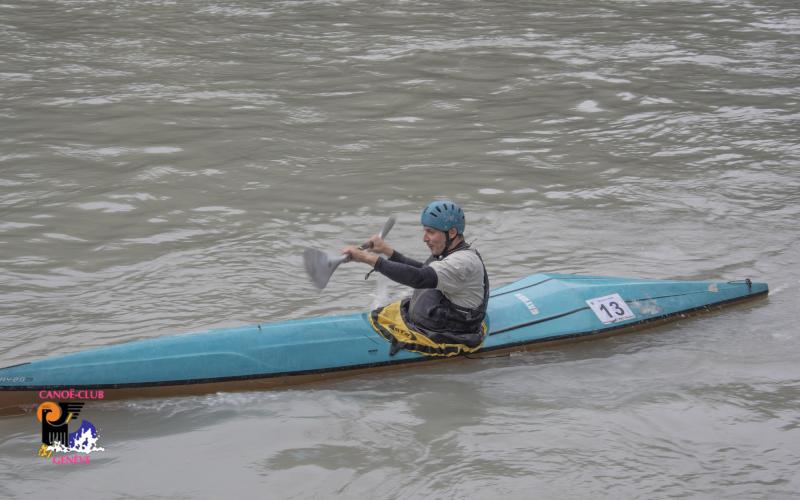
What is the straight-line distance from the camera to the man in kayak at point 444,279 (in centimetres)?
629

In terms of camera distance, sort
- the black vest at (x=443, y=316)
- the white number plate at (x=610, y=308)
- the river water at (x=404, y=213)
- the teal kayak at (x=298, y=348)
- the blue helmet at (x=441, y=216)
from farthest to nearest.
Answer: the white number plate at (x=610, y=308) → the black vest at (x=443, y=316) → the blue helmet at (x=441, y=216) → the teal kayak at (x=298, y=348) → the river water at (x=404, y=213)

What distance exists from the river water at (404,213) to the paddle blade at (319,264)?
0.78 meters

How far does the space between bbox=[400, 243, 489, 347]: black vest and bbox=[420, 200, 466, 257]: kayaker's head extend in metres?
0.08

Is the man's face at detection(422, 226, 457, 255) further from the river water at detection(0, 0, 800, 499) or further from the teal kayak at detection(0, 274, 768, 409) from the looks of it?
the river water at detection(0, 0, 800, 499)

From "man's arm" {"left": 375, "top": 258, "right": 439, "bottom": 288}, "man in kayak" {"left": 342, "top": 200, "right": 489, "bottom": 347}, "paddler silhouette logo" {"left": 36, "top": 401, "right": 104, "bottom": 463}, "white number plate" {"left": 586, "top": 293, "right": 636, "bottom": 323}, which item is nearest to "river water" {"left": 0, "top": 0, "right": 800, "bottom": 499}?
"paddler silhouette logo" {"left": 36, "top": 401, "right": 104, "bottom": 463}

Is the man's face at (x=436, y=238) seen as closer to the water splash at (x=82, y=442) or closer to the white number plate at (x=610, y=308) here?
the white number plate at (x=610, y=308)

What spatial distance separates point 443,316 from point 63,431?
2.42 meters

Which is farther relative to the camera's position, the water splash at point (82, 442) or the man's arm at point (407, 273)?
the man's arm at point (407, 273)

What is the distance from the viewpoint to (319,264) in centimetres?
614

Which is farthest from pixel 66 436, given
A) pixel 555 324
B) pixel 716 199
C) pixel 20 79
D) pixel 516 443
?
pixel 20 79

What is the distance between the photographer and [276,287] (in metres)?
8.18

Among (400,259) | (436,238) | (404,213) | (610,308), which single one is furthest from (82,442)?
(404,213)

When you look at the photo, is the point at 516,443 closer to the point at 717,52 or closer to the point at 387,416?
the point at 387,416

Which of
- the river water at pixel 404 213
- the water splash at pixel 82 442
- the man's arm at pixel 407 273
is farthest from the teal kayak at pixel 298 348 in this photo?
the man's arm at pixel 407 273
